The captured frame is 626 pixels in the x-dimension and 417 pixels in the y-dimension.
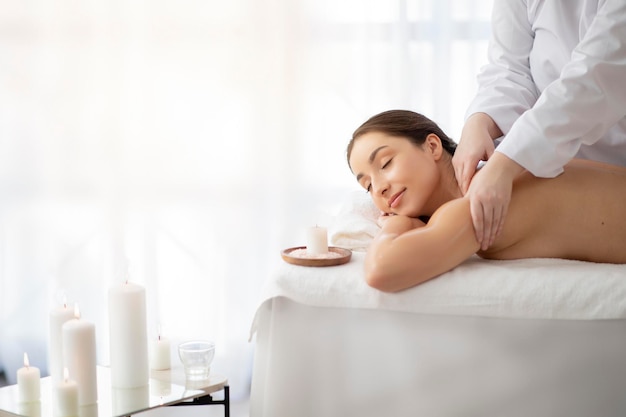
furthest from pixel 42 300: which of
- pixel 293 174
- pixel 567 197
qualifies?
pixel 567 197

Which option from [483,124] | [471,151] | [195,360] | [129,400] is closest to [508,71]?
[483,124]

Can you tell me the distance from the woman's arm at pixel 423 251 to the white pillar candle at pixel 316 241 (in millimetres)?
146

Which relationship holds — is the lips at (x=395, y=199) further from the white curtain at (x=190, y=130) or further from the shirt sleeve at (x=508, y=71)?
the white curtain at (x=190, y=130)

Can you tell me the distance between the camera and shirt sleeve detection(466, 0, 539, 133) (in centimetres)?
185

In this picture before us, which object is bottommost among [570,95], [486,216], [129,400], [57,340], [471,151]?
[129,400]

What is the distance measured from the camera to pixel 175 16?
2.66m

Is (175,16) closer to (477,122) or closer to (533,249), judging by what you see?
(477,122)

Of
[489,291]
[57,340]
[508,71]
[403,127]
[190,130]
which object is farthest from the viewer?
[190,130]

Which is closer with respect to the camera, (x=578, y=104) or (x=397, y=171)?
(x=578, y=104)

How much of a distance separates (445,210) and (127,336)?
689 mm

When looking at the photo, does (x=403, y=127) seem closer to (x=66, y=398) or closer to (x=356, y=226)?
(x=356, y=226)

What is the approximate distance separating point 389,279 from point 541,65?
29.9 inches

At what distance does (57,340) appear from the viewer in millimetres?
1650

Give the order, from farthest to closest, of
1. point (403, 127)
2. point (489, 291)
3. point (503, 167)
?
point (403, 127) → point (503, 167) → point (489, 291)
